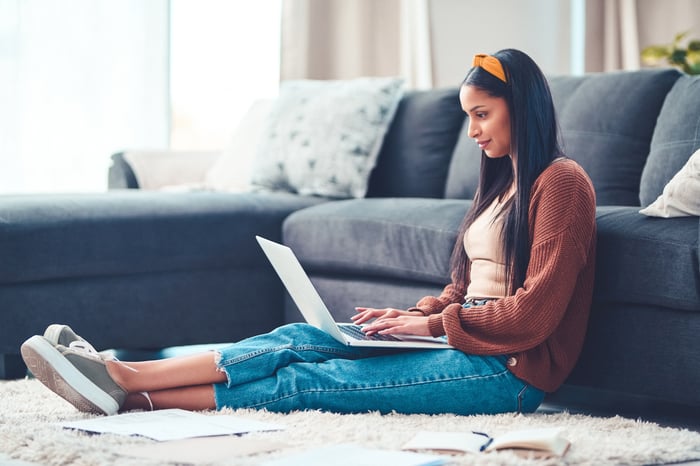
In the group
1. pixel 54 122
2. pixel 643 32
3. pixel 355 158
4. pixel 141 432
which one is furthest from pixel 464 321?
pixel 643 32

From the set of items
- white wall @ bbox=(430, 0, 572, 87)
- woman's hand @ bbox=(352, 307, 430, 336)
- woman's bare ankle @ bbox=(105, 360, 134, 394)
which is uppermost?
white wall @ bbox=(430, 0, 572, 87)

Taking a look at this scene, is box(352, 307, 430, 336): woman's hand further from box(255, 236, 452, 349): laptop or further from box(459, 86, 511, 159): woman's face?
box(459, 86, 511, 159): woman's face

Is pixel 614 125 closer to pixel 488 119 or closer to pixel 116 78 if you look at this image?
pixel 488 119

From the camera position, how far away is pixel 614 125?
264cm

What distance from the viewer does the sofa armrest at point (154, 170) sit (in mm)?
3617

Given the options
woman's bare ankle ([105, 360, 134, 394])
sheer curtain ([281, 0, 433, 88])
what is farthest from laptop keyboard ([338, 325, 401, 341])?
sheer curtain ([281, 0, 433, 88])

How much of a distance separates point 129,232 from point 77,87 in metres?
1.66

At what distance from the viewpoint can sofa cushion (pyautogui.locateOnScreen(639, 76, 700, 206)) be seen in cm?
236

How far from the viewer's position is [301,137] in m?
3.34

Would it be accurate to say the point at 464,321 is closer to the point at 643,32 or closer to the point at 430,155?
the point at 430,155

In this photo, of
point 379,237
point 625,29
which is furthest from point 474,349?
point 625,29

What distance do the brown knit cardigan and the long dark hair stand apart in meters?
0.03

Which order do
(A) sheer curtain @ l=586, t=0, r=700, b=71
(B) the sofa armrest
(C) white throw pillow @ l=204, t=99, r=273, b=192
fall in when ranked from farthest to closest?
(A) sheer curtain @ l=586, t=0, r=700, b=71
(B) the sofa armrest
(C) white throw pillow @ l=204, t=99, r=273, b=192

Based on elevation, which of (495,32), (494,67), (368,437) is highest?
(495,32)
